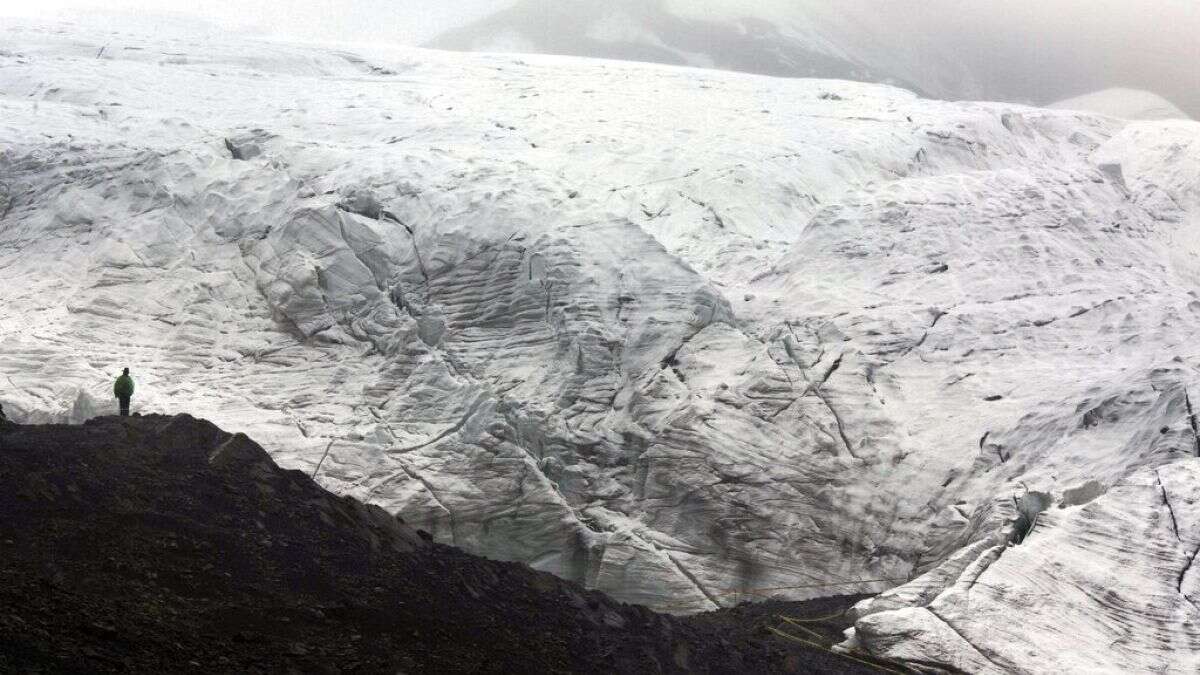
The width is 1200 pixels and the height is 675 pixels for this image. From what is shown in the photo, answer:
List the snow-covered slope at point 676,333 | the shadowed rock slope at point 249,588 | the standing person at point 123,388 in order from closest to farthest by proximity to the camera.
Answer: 1. the shadowed rock slope at point 249,588
2. the snow-covered slope at point 676,333
3. the standing person at point 123,388

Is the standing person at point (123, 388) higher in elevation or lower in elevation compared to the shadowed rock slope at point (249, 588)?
lower

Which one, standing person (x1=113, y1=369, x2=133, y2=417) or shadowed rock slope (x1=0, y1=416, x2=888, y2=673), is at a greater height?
shadowed rock slope (x1=0, y1=416, x2=888, y2=673)

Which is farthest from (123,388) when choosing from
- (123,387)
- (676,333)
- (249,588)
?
(676,333)

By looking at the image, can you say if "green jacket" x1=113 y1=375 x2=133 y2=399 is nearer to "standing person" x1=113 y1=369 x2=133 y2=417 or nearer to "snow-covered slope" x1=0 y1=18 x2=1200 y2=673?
Result: "standing person" x1=113 y1=369 x2=133 y2=417

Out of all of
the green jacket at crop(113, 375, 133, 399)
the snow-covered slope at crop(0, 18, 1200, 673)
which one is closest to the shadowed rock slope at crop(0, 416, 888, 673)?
Answer: the green jacket at crop(113, 375, 133, 399)

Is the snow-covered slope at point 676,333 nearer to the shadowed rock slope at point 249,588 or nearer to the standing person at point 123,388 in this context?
the standing person at point 123,388

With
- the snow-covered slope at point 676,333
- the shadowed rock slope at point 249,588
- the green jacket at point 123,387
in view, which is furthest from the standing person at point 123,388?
the shadowed rock slope at point 249,588
